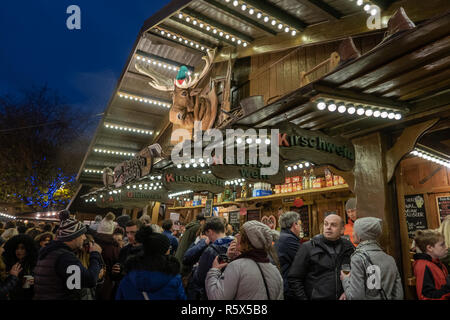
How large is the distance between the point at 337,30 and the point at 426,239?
482 cm

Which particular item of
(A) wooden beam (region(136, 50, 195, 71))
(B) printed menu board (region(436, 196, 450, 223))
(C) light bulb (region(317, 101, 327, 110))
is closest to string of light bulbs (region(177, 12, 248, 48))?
(A) wooden beam (region(136, 50, 195, 71))

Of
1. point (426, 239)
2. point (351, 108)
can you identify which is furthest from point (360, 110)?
point (426, 239)

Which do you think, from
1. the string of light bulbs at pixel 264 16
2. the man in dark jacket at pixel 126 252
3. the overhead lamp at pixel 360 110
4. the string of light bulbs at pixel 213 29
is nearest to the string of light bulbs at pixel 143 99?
the string of light bulbs at pixel 213 29

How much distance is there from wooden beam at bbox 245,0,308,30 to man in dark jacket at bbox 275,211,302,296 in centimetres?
503

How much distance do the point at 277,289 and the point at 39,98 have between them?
2021 centimetres

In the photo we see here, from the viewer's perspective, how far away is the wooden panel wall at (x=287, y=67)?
6.89 m

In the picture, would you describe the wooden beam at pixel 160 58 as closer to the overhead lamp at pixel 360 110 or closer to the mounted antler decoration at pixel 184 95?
the mounted antler decoration at pixel 184 95

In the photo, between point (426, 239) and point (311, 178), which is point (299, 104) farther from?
point (311, 178)

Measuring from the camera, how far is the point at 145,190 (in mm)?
12180

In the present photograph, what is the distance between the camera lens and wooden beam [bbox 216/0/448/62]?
5.07 metres

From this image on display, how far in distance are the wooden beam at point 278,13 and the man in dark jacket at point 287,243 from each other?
5.03 metres

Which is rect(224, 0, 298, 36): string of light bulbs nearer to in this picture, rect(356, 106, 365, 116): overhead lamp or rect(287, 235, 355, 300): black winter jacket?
rect(356, 106, 365, 116): overhead lamp
